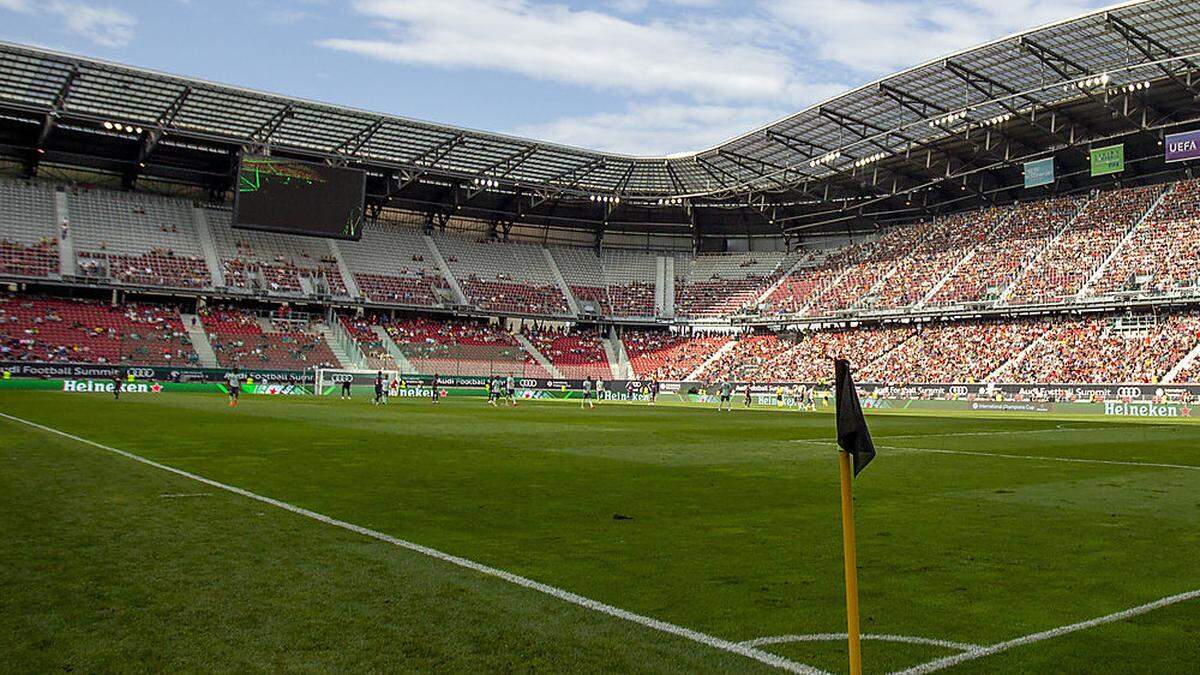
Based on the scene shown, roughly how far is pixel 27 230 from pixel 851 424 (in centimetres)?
7093

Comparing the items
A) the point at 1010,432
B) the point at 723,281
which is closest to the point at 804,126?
the point at 723,281

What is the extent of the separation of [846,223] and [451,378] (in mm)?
39403

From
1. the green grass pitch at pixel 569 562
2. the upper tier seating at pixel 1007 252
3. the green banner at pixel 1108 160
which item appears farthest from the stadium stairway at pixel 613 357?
the green grass pitch at pixel 569 562

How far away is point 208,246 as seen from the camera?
6881cm

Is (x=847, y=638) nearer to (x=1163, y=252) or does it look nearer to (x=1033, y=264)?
(x=1163, y=252)

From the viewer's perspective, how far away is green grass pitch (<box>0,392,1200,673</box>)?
5027mm

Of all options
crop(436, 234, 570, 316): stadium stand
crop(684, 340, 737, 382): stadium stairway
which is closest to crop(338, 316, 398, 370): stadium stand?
crop(436, 234, 570, 316): stadium stand

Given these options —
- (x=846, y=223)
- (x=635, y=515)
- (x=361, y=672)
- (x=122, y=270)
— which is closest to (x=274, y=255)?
(x=122, y=270)

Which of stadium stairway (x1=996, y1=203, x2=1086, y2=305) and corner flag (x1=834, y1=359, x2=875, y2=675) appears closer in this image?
corner flag (x1=834, y1=359, x2=875, y2=675)

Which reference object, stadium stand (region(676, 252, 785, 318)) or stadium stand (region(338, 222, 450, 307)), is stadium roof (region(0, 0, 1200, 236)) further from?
stadium stand (region(676, 252, 785, 318))

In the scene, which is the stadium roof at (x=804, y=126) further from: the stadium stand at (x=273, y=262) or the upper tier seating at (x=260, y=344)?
the upper tier seating at (x=260, y=344)

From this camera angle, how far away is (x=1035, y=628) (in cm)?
558

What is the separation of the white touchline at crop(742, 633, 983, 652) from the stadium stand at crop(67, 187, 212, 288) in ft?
220

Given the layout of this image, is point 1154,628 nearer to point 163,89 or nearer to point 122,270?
point 163,89
